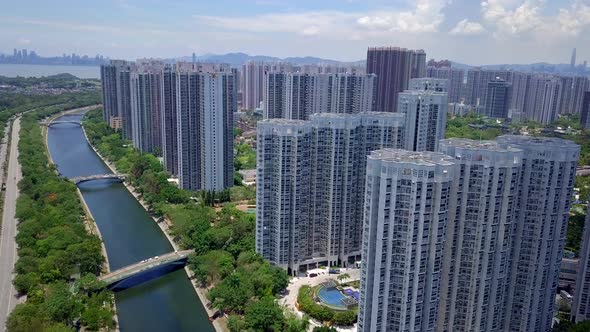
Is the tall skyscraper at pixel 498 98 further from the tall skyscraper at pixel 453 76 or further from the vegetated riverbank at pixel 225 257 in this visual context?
the vegetated riverbank at pixel 225 257

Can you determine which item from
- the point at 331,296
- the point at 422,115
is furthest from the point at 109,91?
the point at 331,296

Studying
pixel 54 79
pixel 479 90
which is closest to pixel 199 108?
pixel 479 90

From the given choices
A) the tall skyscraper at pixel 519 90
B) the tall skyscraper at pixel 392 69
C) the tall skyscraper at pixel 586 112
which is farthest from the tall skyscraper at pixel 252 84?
the tall skyscraper at pixel 586 112

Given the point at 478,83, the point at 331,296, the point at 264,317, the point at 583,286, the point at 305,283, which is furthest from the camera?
the point at 478,83

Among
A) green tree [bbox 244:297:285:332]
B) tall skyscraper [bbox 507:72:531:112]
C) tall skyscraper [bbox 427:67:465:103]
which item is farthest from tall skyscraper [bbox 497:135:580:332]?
tall skyscraper [bbox 427:67:465:103]

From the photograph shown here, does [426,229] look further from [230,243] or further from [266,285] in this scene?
[230,243]

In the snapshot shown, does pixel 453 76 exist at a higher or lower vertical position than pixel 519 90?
higher

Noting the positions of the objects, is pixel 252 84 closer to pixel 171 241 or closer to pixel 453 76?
pixel 453 76
